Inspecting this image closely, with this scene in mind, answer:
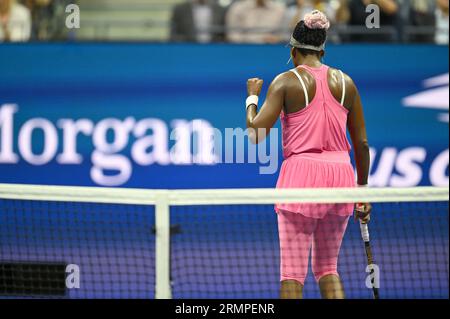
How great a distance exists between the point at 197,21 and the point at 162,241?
13.8 ft

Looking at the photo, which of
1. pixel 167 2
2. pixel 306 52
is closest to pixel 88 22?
pixel 167 2

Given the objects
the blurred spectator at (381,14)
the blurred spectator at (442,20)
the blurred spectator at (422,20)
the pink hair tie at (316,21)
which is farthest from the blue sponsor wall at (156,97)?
the pink hair tie at (316,21)

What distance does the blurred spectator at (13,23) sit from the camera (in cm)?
916

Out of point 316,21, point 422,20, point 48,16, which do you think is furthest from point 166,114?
point 316,21

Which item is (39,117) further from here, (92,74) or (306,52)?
(306,52)

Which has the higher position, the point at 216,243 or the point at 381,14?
the point at 381,14

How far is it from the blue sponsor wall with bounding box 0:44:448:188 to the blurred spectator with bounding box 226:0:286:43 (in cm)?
63

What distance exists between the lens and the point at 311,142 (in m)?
5.57

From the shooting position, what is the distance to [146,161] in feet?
28.1

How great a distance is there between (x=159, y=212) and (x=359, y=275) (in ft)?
11.3

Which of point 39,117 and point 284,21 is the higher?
point 284,21

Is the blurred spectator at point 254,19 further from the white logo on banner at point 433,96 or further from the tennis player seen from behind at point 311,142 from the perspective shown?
the tennis player seen from behind at point 311,142
